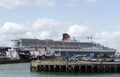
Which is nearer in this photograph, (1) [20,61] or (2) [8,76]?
(2) [8,76]

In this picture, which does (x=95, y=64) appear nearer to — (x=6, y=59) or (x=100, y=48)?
(x=6, y=59)

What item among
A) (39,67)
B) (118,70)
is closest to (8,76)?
(39,67)

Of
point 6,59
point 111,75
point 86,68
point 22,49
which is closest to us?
point 111,75

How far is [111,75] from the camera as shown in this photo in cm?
7150

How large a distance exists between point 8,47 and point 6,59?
40.5 meters

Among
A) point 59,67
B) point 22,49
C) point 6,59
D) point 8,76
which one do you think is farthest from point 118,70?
point 22,49

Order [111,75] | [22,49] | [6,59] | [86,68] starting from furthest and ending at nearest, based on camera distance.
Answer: [22,49]
[6,59]
[86,68]
[111,75]

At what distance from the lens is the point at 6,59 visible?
156m

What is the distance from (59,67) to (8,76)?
9.81 metres

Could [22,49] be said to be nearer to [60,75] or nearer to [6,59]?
[6,59]

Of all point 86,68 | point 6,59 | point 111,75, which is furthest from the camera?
point 6,59

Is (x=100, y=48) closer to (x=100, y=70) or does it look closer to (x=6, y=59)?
→ (x=6, y=59)

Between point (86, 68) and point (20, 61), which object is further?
point (20, 61)

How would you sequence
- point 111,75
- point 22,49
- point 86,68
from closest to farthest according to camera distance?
point 111,75 → point 86,68 → point 22,49
